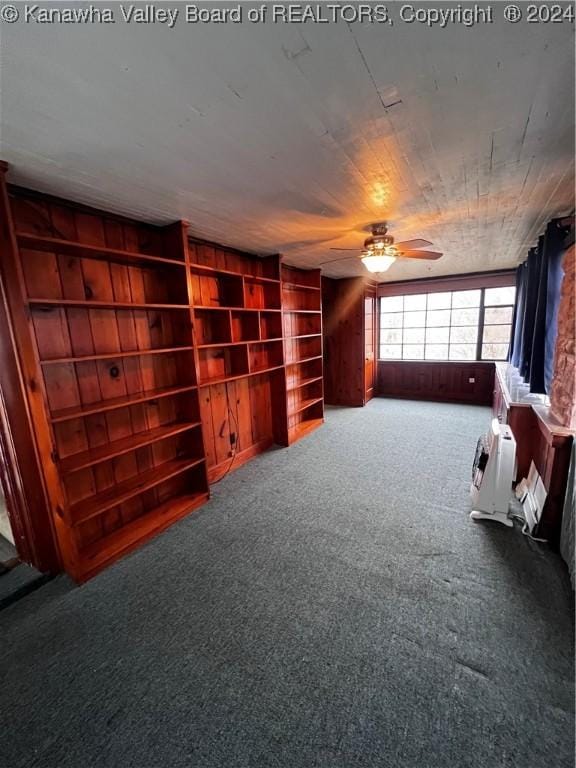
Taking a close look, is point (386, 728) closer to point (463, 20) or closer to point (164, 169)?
point (463, 20)

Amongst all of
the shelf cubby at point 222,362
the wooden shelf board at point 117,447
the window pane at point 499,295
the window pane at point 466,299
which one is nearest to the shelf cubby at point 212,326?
the shelf cubby at point 222,362

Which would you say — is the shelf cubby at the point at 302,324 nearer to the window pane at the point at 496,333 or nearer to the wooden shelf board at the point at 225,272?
the wooden shelf board at the point at 225,272

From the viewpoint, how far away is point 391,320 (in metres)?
6.29

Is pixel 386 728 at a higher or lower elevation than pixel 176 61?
lower

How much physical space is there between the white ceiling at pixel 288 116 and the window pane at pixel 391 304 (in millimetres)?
3889

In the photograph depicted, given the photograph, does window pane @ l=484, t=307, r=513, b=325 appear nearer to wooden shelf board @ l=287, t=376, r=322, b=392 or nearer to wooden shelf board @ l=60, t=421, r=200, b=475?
wooden shelf board @ l=287, t=376, r=322, b=392

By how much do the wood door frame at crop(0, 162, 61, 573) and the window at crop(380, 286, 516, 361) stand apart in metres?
5.76

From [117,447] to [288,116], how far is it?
83.6 inches

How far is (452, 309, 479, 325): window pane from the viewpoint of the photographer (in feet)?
18.1

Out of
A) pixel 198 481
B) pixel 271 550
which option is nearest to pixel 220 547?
pixel 271 550

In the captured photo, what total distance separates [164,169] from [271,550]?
236cm

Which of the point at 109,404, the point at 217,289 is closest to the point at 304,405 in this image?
the point at 217,289

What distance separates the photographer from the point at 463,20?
858mm

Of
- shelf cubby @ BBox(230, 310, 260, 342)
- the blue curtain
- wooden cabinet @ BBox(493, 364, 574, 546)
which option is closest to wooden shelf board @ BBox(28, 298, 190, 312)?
shelf cubby @ BBox(230, 310, 260, 342)
